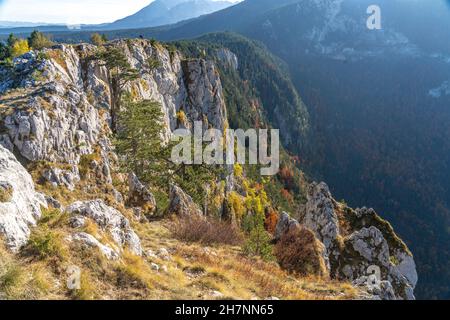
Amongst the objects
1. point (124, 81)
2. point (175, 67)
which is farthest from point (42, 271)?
point (175, 67)

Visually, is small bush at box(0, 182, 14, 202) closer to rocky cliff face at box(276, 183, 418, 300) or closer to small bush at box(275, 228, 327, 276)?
small bush at box(275, 228, 327, 276)

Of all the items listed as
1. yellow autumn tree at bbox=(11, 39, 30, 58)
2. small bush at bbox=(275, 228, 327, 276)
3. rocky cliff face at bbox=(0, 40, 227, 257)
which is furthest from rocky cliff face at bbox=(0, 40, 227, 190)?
yellow autumn tree at bbox=(11, 39, 30, 58)

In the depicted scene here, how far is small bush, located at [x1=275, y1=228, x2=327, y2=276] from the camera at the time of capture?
20188mm

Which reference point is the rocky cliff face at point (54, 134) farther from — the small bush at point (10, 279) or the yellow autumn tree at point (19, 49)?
the yellow autumn tree at point (19, 49)

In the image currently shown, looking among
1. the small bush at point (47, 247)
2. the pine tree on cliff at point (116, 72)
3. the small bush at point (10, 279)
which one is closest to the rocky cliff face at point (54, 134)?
the small bush at point (47, 247)

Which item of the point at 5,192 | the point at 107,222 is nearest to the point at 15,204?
the point at 5,192

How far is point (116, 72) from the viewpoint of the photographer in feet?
186

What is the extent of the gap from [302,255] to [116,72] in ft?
151

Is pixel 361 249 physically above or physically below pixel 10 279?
below

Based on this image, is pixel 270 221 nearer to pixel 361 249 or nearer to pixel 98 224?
pixel 361 249

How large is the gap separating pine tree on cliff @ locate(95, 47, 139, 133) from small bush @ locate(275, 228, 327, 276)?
113ft

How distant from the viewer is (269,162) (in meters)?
183

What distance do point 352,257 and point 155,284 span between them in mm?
21331
